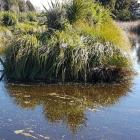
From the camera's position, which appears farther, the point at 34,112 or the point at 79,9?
the point at 79,9

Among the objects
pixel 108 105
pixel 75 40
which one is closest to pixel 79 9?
pixel 75 40

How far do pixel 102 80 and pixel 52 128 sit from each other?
Answer: 4.13m

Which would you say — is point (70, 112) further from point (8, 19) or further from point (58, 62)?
point (8, 19)

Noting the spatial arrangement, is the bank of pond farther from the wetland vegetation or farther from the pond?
the pond

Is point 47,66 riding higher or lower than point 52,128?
higher

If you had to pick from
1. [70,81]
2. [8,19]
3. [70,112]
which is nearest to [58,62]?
[70,81]

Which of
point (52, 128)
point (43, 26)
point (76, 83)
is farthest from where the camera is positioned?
point (43, 26)

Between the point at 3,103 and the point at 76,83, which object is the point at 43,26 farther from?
the point at 3,103

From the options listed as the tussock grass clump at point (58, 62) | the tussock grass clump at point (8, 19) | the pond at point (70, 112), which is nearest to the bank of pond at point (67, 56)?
the tussock grass clump at point (58, 62)

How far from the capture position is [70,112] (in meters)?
8.02

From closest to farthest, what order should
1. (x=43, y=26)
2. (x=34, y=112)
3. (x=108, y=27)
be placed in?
(x=34, y=112), (x=108, y=27), (x=43, y=26)

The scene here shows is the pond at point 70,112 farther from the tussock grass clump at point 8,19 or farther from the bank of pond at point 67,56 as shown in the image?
the tussock grass clump at point 8,19

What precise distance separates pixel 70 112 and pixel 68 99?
3.36 feet

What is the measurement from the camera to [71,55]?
34.9ft
